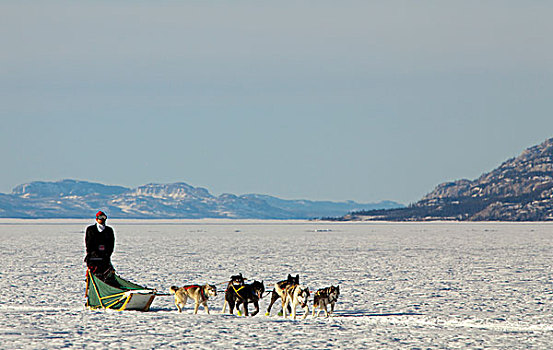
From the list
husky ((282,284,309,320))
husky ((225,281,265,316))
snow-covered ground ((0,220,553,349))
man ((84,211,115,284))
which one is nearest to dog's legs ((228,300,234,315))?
husky ((225,281,265,316))

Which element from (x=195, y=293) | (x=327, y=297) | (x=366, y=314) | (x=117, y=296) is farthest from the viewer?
(x=366, y=314)

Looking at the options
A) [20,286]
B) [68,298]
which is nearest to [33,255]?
[20,286]

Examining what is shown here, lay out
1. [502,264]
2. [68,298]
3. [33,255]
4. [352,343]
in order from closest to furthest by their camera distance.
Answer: [352,343] → [68,298] → [502,264] → [33,255]

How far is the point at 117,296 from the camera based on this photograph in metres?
17.3

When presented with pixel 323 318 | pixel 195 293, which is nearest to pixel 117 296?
pixel 195 293

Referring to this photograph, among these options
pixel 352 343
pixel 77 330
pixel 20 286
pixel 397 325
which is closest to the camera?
pixel 352 343

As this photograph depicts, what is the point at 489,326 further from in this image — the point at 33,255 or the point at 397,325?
the point at 33,255

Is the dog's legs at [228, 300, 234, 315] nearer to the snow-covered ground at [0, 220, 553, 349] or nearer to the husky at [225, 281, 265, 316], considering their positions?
the husky at [225, 281, 265, 316]

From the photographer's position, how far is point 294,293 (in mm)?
16031

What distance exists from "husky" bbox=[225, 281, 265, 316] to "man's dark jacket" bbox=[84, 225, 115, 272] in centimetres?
274

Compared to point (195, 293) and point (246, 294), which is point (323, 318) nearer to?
point (246, 294)

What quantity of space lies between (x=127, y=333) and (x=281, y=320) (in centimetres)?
337

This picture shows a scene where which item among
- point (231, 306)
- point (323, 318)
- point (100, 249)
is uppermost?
point (100, 249)

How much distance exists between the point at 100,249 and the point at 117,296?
1.10 m
